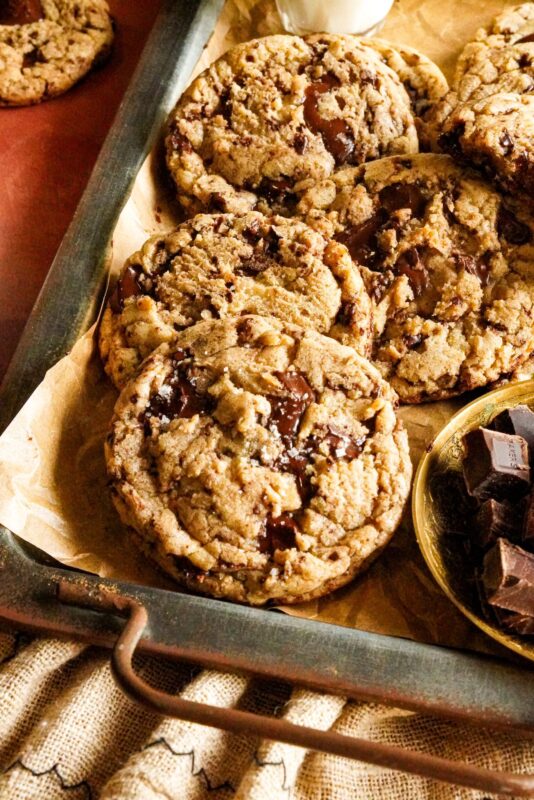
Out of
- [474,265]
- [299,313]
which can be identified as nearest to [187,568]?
[299,313]

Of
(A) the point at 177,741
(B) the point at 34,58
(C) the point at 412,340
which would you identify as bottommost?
(A) the point at 177,741

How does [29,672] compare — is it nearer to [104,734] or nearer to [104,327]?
[104,734]

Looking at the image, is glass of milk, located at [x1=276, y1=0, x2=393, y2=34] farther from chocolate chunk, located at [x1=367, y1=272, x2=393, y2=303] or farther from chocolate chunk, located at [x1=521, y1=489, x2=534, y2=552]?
chocolate chunk, located at [x1=521, y1=489, x2=534, y2=552]

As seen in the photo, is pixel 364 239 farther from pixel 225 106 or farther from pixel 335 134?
pixel 225 106

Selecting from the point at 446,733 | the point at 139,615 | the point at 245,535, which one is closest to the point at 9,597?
the point at 139,615

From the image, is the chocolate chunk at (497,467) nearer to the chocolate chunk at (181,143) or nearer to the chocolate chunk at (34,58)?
the chocolate chunk at (181,143)
